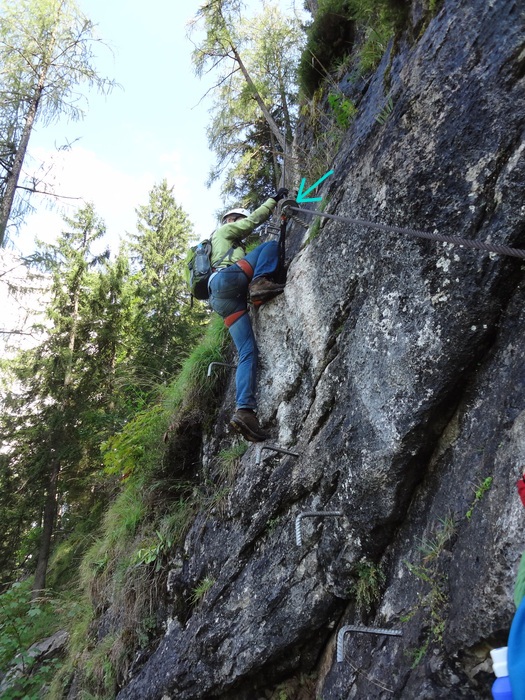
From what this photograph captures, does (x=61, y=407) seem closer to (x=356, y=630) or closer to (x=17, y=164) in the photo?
(x=17, y=164)

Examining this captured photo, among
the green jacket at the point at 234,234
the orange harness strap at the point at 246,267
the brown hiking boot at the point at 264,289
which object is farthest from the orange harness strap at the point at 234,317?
the green jacket at the point at 234,234

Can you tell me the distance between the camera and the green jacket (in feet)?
18.5

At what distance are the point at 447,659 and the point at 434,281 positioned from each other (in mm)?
2330

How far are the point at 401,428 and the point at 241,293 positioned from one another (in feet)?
8.87

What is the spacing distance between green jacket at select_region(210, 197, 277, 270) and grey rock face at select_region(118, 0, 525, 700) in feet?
3.56

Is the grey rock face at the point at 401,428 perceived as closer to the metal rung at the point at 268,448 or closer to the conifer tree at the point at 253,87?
the metal rung at the point at 268,448

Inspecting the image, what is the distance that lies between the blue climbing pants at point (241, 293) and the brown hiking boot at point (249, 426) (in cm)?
45

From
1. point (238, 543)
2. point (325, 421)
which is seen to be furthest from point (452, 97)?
point (238, 543)

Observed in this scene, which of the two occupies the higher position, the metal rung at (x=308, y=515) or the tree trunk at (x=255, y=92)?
the tree trunk at (x=255, y=92)

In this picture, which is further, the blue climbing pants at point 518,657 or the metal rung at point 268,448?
the metal rung at point 268,448

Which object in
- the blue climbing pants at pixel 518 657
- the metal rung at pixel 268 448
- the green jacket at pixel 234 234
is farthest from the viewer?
the green jacket at pixel 234 234

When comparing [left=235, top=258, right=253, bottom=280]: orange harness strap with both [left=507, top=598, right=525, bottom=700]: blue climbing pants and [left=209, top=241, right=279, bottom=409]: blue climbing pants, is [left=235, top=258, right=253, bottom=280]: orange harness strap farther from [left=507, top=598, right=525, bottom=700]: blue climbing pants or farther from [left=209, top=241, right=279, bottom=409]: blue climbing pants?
[left=507, top=598, right=525, bottom=700]: blue climbing pants

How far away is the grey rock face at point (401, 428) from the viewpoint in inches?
110

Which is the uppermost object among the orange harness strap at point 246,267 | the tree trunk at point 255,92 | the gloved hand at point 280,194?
the tree trunk at point 255,92
